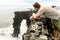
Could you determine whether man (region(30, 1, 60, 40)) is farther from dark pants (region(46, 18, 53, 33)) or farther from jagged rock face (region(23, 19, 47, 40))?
jagged rock face (region(23, 19, 47, 40))

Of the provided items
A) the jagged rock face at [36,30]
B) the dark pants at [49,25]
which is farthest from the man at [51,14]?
the jagged rock face at [36,30]

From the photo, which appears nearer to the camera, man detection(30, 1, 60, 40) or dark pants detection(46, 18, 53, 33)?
man detection(30, 1, 60, 40)

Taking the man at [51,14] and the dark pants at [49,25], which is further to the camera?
the dark pants at [49,25]

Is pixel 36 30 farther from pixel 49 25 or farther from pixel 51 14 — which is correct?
pixel 51 14

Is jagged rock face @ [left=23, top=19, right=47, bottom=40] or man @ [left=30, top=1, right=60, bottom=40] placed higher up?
man @ [left=30, top=1, right=60, bottom=40]

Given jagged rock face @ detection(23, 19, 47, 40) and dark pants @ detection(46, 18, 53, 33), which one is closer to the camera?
jagged rock face @ detection(23, 19, 47, 40)

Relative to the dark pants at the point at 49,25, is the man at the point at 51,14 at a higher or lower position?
higher

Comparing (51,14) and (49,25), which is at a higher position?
(51,14)

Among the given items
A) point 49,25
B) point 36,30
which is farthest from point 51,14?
point 36,30

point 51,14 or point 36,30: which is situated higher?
point 51,14

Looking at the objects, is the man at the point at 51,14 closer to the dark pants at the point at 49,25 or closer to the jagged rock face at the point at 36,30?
the dark pants at the point at 49,25

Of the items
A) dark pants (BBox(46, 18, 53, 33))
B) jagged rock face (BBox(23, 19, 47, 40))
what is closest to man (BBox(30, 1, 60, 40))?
dark pants (BBox(46, 18, 53, 33))

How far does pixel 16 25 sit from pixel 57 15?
15995 millimetres

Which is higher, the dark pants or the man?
the man
